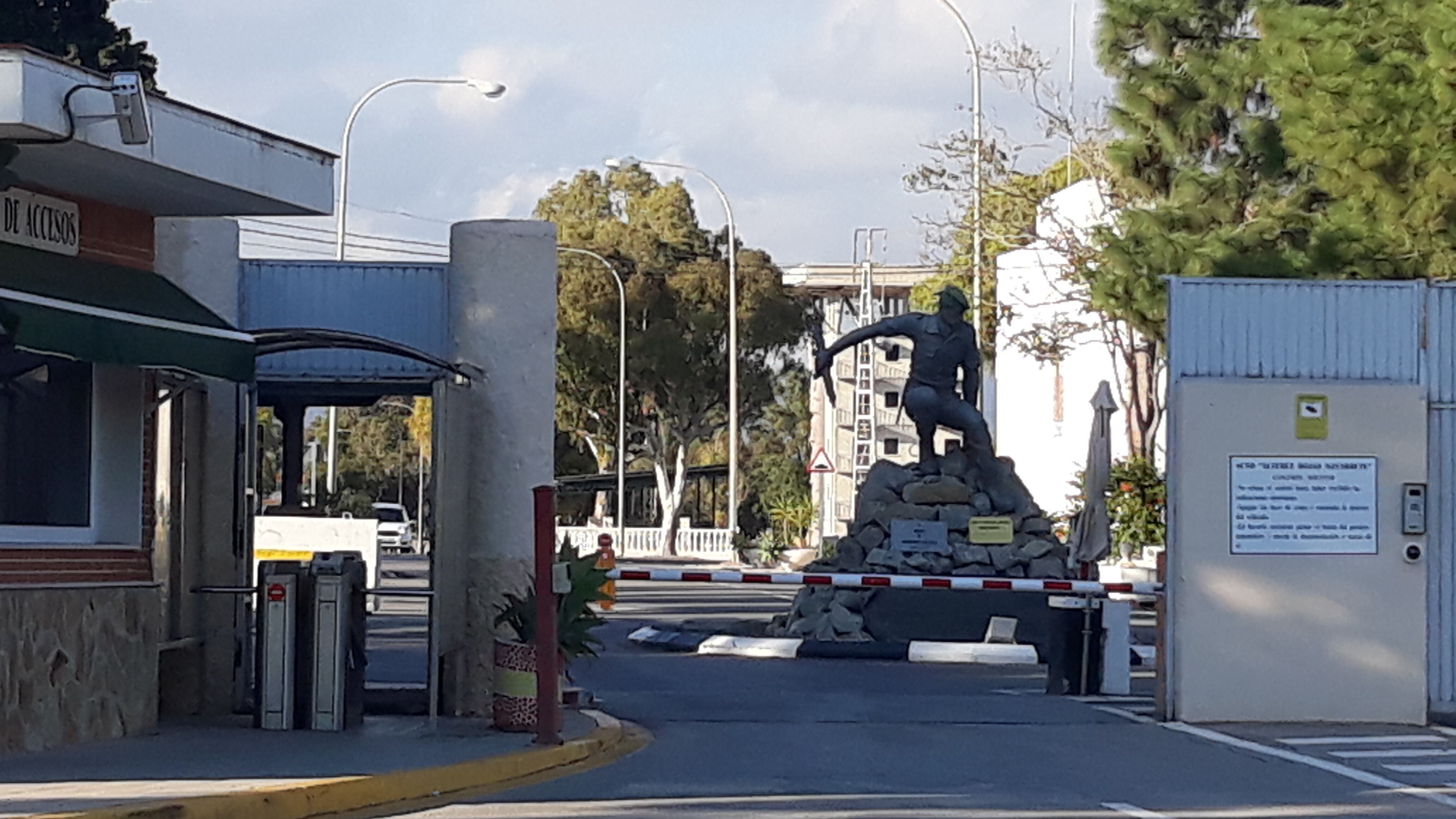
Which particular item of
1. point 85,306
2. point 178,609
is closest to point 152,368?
point 85,306

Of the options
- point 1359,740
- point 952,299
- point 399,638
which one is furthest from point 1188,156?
point 1359,740

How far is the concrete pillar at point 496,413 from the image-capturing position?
14.3 m

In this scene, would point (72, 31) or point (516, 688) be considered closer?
point (516, 688)

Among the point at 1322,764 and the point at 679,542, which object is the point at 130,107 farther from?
the point at 679,542

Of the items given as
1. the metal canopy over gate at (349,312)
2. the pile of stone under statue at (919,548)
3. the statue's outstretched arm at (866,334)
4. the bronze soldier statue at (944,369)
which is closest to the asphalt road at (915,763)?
the metal canopy over gate at (349,312)

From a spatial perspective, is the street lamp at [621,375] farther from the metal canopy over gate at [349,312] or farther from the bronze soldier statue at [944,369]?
the metal canopy over gate at [349,312]

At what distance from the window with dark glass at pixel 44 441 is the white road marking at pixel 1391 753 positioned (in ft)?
27.3

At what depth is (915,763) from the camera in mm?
12477

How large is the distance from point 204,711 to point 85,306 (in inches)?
161

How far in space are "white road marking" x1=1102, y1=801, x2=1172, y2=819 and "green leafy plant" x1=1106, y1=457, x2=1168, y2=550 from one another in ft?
85.9

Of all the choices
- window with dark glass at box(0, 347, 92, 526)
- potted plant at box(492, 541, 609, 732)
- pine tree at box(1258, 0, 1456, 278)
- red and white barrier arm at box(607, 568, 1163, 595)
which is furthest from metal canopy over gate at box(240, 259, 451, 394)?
pine tree at box(1258, 0, 1456, 278)

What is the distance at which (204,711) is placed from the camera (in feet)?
47.0

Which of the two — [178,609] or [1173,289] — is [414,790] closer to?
A: [178,609]

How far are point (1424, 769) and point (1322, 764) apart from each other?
2.01 feet
